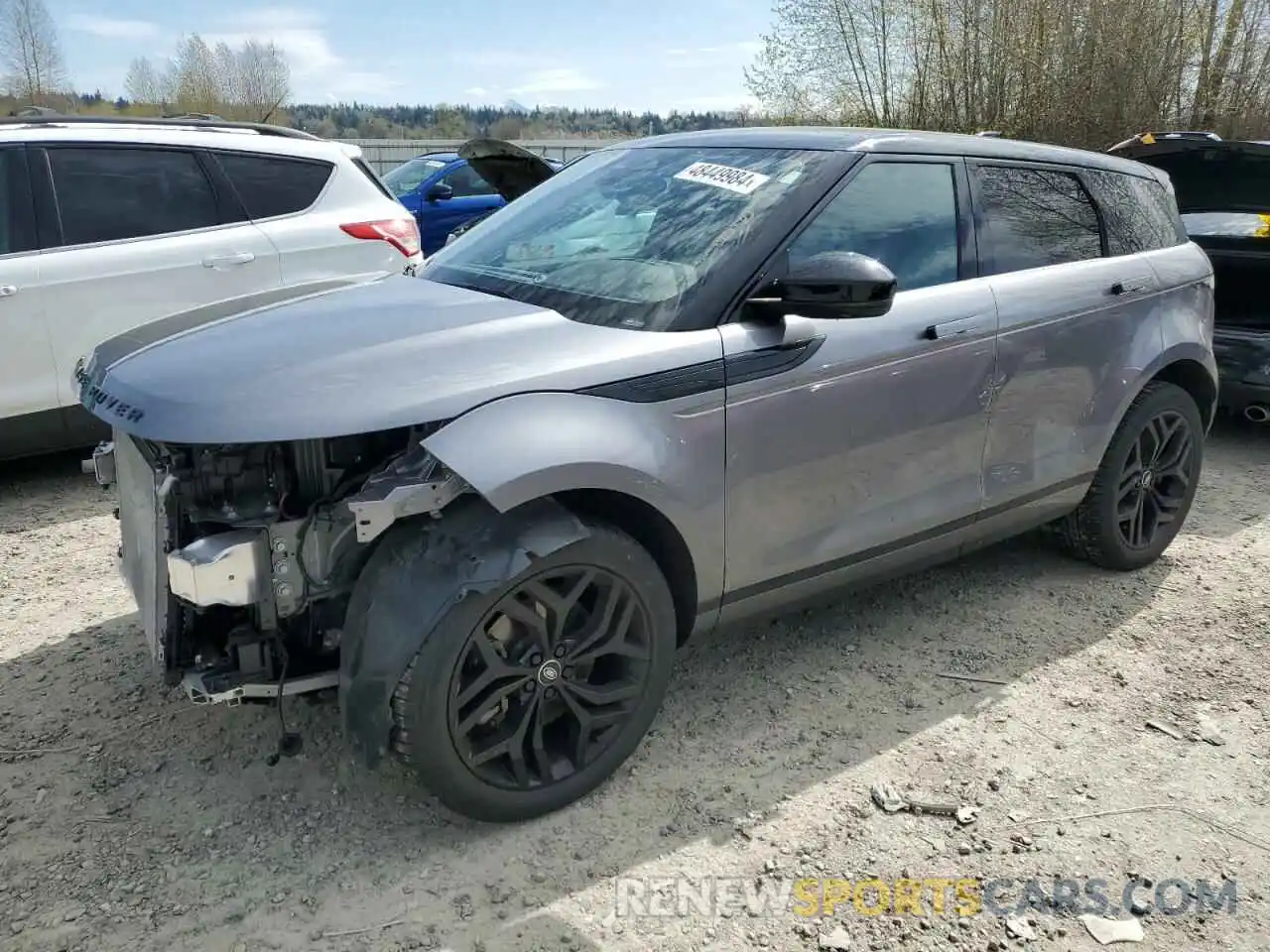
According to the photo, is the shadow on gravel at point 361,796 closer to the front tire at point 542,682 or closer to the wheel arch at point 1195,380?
the front tire at point 542,682

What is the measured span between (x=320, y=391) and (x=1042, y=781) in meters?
2.23

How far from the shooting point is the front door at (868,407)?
2758mm

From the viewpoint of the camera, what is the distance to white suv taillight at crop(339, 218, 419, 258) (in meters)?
5.57

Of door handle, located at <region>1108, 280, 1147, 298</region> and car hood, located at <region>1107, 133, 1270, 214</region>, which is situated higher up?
car hood, located at <region>1107, 133, 1270, 214</region>

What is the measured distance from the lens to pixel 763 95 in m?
14.9

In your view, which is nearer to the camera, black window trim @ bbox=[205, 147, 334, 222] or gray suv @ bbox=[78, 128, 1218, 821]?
gray suv @ bbox=[78, 128, 1218, 821]

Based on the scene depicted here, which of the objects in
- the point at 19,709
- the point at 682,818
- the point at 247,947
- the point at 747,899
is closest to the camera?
the point at 247,947

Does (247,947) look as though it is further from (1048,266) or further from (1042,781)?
(1048,266)

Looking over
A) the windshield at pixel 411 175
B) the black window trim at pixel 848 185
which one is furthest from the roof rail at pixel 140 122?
the windshield at pixel 411 175

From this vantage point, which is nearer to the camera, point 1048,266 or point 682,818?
point 682,818

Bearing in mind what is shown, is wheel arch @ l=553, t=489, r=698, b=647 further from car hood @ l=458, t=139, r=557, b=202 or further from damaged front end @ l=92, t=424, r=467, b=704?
car hood @ l=458, t=139, r=557, b=202

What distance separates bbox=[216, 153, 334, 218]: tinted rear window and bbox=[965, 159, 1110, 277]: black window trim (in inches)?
146

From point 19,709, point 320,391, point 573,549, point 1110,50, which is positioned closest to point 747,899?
point 573,549

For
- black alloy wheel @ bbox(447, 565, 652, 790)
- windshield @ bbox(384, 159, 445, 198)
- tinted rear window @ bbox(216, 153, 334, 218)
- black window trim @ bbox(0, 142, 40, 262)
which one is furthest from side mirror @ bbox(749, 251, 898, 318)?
windshield @ bbox(384, 159, 445, 198)
